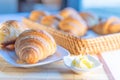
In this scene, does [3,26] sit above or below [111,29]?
above

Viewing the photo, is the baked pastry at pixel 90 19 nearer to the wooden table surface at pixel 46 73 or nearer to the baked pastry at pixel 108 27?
the baked pastry at pixel 108 27

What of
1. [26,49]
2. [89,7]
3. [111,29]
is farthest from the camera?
[89,7]

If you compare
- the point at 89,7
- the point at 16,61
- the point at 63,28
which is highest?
the point at 16,61

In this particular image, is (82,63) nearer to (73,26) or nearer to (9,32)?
(9,32)

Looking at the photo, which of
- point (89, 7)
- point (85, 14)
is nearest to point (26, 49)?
point (85, 14)

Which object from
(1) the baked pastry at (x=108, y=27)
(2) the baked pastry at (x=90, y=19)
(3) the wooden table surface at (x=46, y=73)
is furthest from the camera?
(2) the baked pastry at (x=90, y=19)

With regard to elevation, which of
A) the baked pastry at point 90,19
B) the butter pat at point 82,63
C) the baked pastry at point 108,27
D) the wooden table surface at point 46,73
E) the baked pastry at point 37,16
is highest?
the butter pat at point 82,63

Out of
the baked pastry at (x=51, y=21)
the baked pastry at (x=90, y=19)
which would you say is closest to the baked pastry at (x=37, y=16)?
the baked pastry at (x=51, y=21)

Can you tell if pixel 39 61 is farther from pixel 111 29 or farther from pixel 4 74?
pixel 111 29
